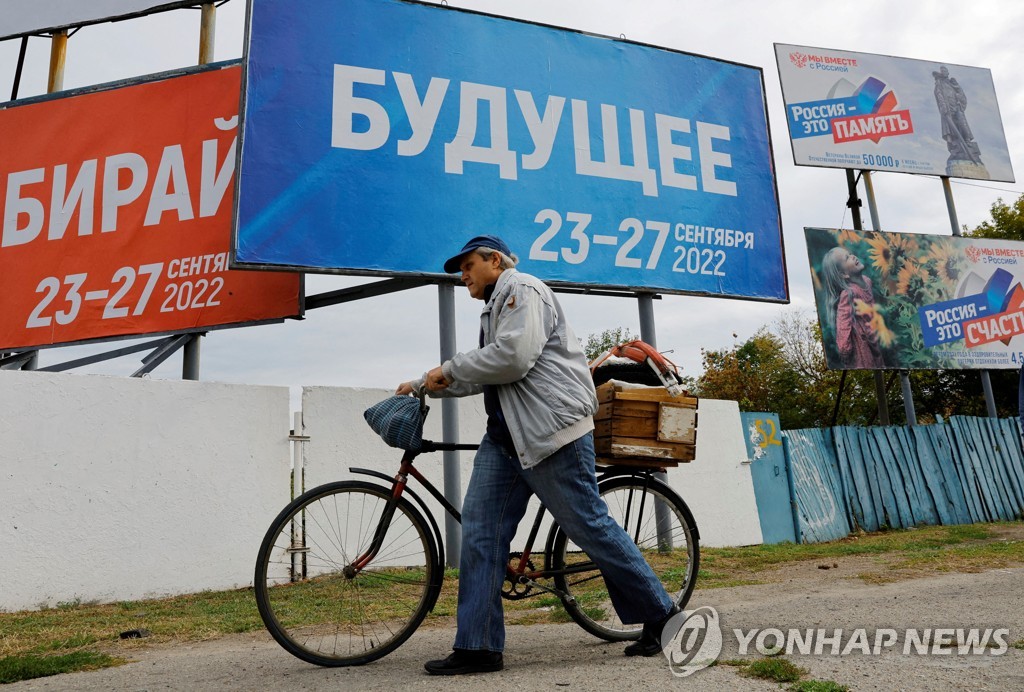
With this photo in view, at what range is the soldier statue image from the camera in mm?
15242

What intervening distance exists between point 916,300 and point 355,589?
1305 centimetres

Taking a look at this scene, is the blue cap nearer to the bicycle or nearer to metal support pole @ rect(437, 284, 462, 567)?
the bicycle

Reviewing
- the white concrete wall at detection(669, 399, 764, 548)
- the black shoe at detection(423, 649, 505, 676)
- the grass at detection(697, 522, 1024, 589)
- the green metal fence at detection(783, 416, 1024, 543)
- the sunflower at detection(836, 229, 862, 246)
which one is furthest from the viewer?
the sunflower at detection(836, 229, 862, 246)

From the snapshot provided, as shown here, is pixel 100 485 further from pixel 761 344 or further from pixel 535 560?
pixel 761 344

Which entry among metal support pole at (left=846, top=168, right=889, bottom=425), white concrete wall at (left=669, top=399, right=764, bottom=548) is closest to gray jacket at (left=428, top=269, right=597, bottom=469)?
white concrete wall at (left=669, top=399, right=764, bottom=548)

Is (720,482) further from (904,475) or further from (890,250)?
(890,250)

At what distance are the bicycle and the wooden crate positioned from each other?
218mm

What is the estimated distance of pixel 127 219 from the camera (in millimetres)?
8297

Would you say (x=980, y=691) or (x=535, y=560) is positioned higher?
(x=535, y=560)

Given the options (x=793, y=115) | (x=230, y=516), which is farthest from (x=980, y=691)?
(x=793, y=115)

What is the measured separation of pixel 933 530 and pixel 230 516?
32.1 ft

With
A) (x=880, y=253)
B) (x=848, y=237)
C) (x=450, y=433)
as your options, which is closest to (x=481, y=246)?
(x=450, y=433)

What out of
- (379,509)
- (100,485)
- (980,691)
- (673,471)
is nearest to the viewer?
(980,691)

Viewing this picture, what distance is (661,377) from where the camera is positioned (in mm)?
3807
